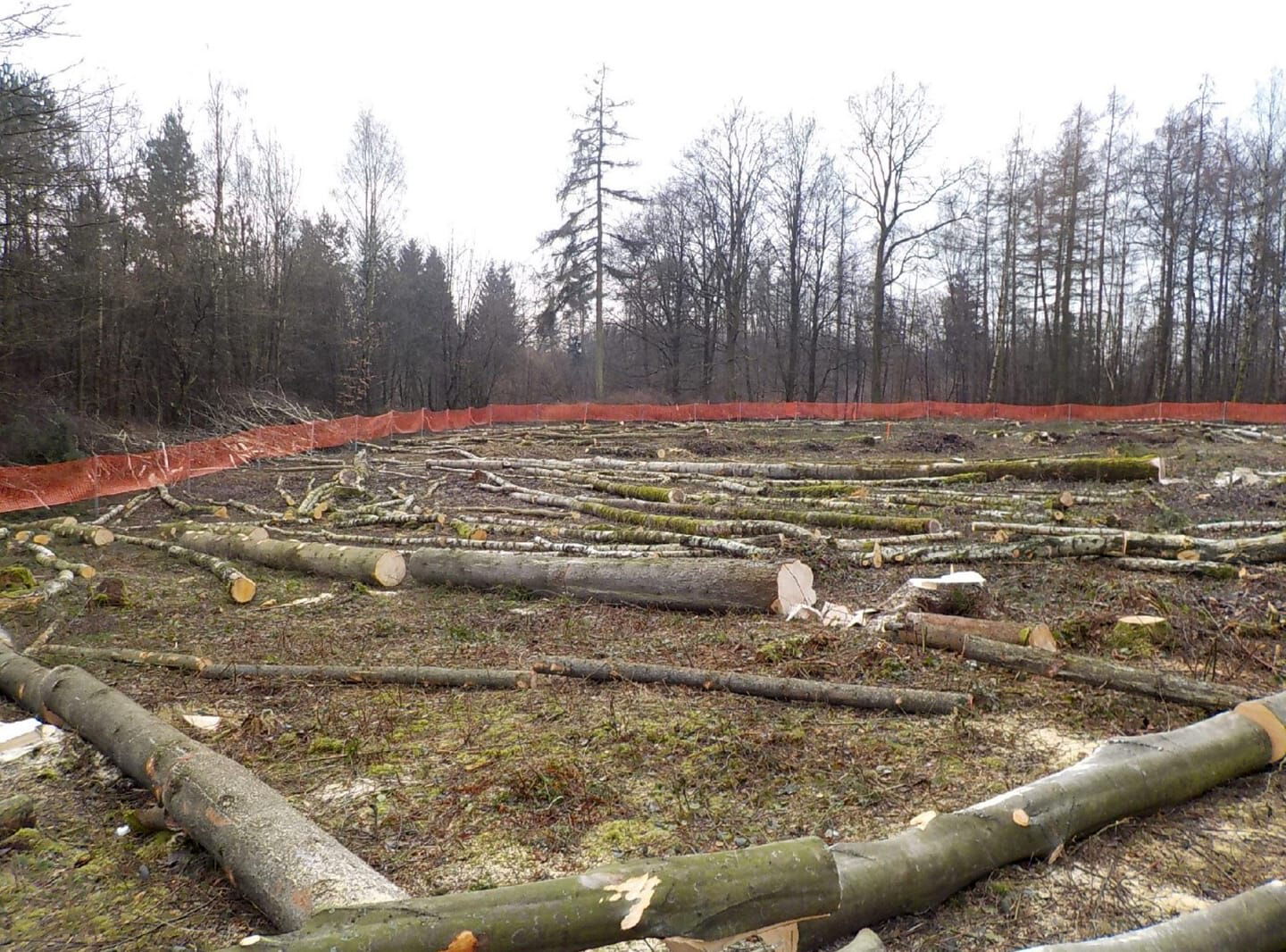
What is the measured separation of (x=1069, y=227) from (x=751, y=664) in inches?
1516

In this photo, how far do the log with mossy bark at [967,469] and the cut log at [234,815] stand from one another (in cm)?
1287

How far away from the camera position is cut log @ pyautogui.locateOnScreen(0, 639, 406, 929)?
277 centimetres

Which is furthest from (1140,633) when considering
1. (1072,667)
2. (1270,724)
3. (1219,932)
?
(1219,932)

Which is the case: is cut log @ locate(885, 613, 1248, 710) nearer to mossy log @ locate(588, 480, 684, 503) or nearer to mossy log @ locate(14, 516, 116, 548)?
mossy log @ locate(588, 480, 684, 503)

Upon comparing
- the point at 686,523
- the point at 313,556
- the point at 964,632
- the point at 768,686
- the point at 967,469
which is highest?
the point at 967,469

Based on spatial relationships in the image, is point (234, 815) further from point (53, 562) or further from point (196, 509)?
point (196, 509)

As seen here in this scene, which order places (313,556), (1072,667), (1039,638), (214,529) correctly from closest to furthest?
(1072,667), (1039,638), (313,556), (214,529)

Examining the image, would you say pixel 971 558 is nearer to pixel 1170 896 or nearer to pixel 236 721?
pixel 1170 896

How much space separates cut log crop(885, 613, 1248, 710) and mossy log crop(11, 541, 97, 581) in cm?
943

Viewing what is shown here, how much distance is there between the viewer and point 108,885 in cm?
318

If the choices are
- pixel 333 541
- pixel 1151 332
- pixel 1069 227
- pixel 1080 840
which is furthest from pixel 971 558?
pixel 1151 332

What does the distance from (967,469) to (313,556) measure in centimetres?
1178

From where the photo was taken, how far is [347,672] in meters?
5.54

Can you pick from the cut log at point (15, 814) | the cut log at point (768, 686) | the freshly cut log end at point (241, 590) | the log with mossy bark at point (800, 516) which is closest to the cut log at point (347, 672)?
the cut log at point (768, 686)
